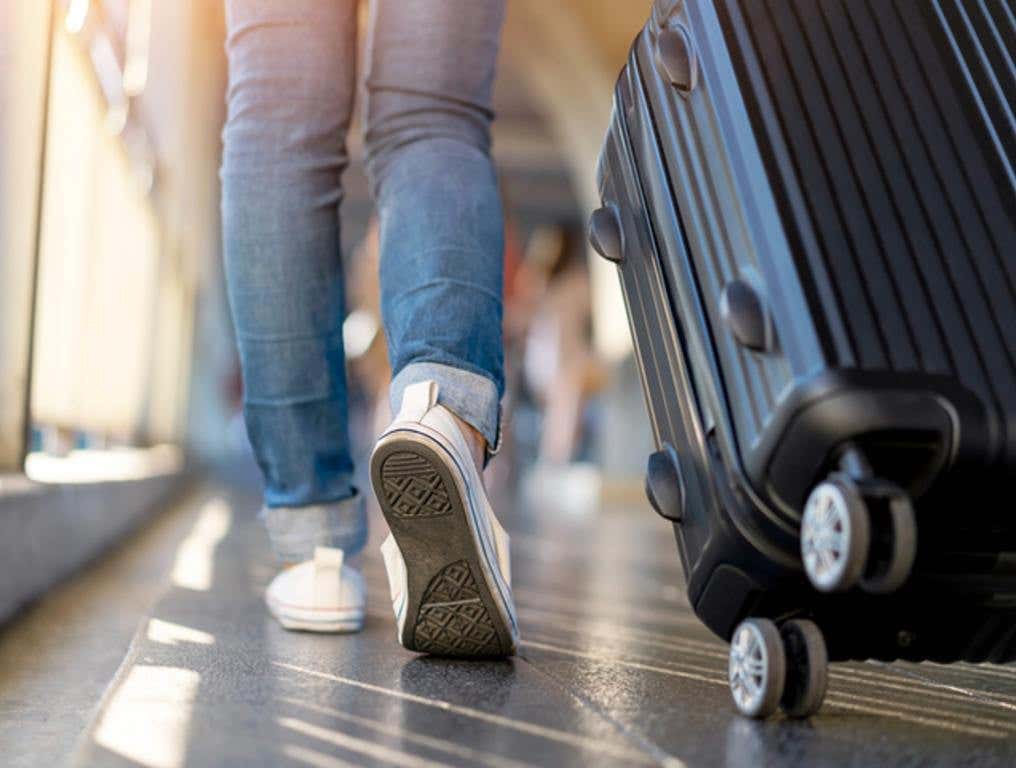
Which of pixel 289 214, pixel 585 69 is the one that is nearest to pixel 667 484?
pixel 289 214

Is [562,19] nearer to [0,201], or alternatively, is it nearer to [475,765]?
[0,201]

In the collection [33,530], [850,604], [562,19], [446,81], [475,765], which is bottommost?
[475,765]

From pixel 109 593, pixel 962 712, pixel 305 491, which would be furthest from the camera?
pixel 109 593

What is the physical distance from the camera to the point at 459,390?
125cm

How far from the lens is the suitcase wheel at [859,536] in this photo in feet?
2.69

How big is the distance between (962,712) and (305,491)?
0.76 meters

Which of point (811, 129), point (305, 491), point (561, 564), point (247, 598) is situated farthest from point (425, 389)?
point (561, 564)

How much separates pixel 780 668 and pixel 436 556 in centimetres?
37

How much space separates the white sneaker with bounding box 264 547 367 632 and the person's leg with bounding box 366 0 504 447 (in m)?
0.29

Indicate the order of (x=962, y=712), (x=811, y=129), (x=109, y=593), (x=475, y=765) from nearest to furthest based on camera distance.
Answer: (x=475, y=765), (x=811, y=129), (x=962, y=712), (x=109, y=593)

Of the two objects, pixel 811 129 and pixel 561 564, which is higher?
pixel 811 129

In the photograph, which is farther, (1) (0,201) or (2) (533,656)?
(1) (0,201)

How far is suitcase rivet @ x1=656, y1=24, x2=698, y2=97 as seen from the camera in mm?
1101

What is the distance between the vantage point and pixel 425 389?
4.03 ft
